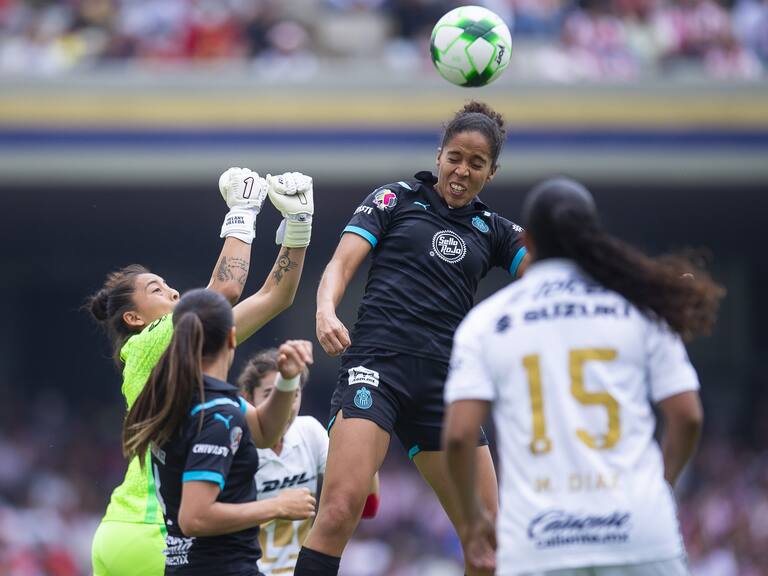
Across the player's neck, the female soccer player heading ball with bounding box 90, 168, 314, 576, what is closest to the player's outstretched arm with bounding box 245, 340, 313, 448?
the female soccer player heading ball with bounding box 90, 168, 314, 576

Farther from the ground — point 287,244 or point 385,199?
point 385,199

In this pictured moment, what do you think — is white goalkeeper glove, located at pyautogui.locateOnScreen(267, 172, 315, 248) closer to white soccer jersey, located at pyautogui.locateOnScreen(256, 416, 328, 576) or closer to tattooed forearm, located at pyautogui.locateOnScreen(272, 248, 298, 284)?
tattooed forearm, located at pyautogui.locateOnScreen(272, 248, 298, 284)

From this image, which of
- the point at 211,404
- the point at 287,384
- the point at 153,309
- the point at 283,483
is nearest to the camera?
the point at 211,404

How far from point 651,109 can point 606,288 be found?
11.2 metres

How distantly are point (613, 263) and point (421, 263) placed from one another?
1.56 metres

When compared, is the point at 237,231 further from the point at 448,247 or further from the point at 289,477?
the point at 289,477

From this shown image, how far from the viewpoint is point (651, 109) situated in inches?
579

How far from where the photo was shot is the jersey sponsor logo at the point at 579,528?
375 centimetres

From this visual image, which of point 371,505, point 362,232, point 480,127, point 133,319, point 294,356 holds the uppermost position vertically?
point 480,127

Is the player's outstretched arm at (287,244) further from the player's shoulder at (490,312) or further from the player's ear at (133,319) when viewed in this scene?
the player's shoulder at (490,312)

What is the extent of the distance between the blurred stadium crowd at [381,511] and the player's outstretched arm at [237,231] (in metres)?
7.96

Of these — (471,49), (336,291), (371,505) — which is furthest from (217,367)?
(471,49)

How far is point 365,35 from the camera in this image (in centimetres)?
1584

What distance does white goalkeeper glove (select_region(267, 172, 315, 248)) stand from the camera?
18.4 feet
